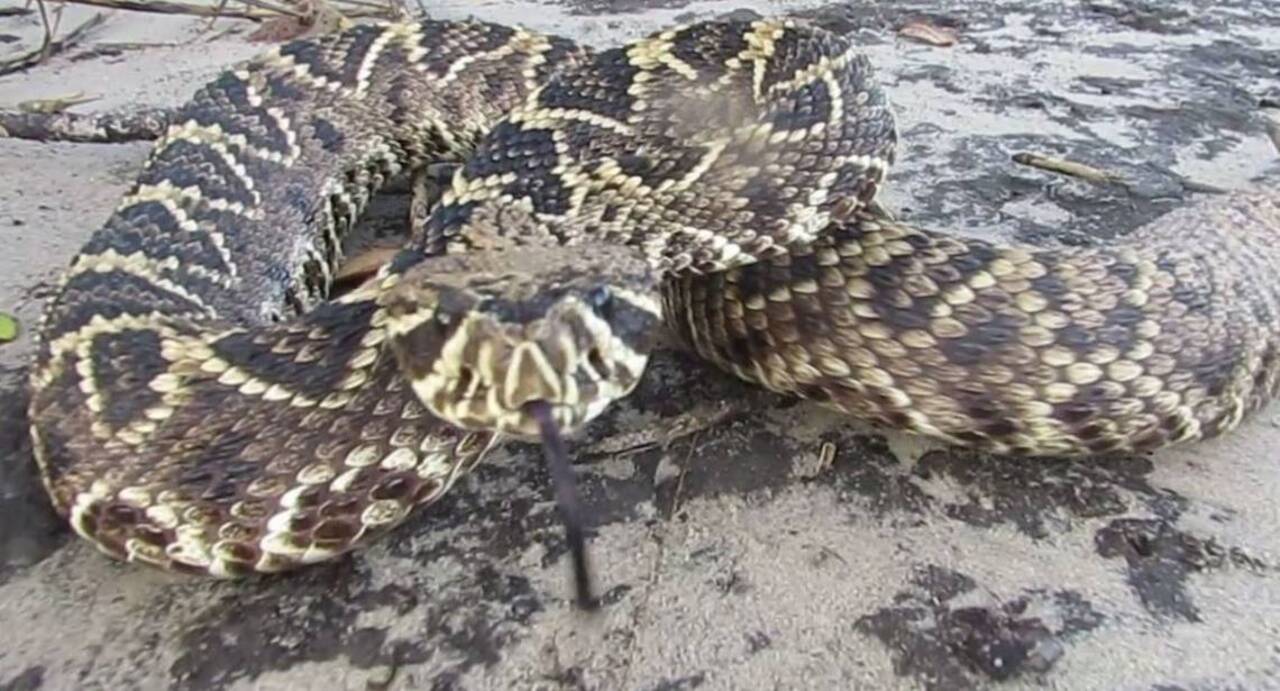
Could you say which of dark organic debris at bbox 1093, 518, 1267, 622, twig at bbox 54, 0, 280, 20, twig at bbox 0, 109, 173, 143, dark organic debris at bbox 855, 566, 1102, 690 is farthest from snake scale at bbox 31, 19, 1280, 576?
twig at bbox 54, 0, 280, 20

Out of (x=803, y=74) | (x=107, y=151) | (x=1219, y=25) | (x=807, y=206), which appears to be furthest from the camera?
(x=1219, y=25)

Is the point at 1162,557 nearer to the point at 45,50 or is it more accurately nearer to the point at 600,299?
the point at 600,299

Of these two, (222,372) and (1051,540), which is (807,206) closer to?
(1051,540)

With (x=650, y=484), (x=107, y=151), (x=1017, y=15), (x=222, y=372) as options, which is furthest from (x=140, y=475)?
(x=1017, y=15)

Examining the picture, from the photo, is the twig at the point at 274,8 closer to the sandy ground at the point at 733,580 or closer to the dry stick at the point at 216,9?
the dry stick at the point at 216,9

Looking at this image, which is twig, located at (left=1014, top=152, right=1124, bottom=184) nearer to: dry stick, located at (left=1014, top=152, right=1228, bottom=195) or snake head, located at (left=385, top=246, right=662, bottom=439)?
dry stick, located at (left=1014, top=152, right=1228, bottom=195)

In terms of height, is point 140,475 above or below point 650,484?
above

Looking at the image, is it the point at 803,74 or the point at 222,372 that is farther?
the point at 803,74
